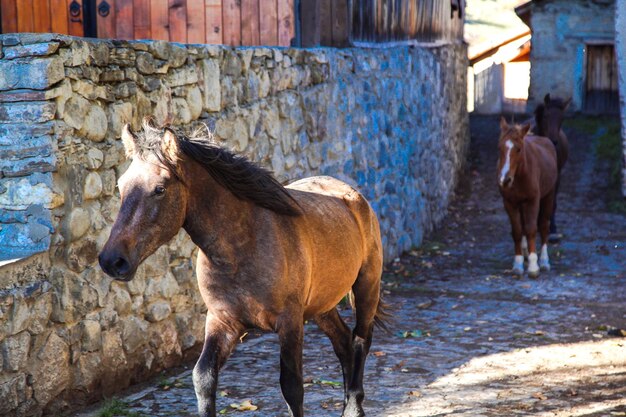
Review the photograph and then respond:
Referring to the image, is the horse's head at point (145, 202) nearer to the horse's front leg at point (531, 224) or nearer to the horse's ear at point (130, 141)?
the horse's ear at point (130, 141)

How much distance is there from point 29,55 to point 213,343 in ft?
7.21

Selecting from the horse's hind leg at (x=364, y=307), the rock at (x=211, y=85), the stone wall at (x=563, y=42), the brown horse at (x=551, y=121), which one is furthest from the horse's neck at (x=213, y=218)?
the stone wall at (x=563, y=42)

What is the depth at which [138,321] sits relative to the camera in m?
6.51

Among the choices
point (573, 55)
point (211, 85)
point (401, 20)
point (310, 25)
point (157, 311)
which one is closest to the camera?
point (157, 311)

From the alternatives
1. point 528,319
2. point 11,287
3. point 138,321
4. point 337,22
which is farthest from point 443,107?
point 11,287

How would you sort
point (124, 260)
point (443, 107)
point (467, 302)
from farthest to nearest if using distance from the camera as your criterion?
point (443, 107), point (467, 302), point (124, 260)

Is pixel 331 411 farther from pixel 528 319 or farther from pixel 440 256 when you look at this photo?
pixel 440 256

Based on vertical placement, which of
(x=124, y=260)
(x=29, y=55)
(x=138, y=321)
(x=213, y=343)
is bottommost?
(x=138, y=321)

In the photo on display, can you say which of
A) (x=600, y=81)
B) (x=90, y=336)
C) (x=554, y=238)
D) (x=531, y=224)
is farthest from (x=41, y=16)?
(x=600, y=81)

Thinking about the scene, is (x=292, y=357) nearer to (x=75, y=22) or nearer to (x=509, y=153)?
(x=75, y=22)

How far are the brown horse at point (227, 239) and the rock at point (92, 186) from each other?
1485 millimetres

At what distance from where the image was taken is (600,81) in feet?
77.8

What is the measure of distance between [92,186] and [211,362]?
187 centimetres

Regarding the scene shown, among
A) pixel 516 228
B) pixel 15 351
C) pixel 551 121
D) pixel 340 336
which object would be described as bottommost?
pixel 516 228
